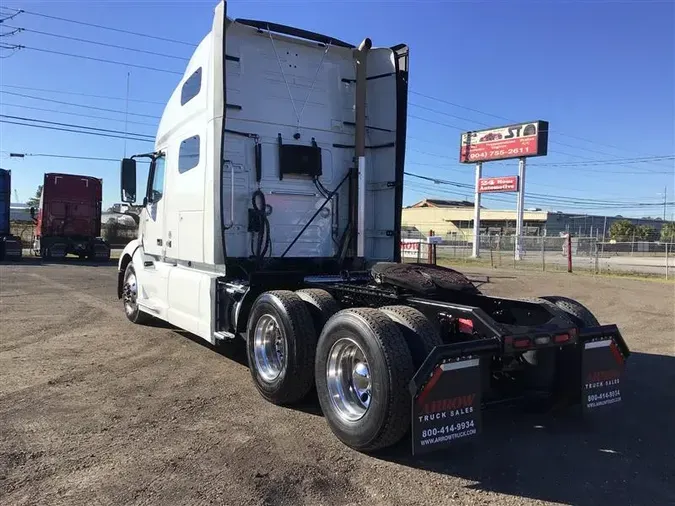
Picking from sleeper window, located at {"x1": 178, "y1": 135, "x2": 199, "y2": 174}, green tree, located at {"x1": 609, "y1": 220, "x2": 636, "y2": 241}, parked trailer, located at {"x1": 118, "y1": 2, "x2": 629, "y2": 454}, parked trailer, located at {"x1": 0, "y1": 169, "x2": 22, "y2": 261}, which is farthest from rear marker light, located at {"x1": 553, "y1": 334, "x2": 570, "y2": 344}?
green tree, located at {"x1": 609, "y1": 220, "x2": 636, "y2": 241}

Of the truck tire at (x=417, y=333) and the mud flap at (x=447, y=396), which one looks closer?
the mud flap at (x=447, y=396)

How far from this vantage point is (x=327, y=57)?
22.8ft

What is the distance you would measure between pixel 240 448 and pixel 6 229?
24.8m

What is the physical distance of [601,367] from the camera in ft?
15.0

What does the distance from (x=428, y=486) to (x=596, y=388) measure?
179 cm

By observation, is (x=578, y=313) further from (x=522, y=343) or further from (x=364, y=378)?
(x=364, y=378)

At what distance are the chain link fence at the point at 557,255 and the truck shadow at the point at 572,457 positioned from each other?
1225 cm

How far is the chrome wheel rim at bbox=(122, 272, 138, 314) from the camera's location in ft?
30.1

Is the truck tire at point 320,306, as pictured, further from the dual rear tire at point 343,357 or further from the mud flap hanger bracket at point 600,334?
the mud flap hanger bracket at point 600,334

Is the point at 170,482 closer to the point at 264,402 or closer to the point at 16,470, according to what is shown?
the point at 16,470

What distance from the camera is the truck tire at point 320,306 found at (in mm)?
5148

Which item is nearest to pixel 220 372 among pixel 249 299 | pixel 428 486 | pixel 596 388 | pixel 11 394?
pixel 249 299

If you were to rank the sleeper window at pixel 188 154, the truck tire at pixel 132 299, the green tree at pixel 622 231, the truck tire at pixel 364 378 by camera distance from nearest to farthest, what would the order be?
the truck tire at pixel 364 378 → the sleeper window at pixel 188 154 → the truck tire at pixel 132 299 → the green tree at pixel 622 231

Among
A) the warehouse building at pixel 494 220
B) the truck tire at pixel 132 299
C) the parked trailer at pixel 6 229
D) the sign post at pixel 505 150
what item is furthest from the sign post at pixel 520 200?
the warehouse building at pixel 494 220
